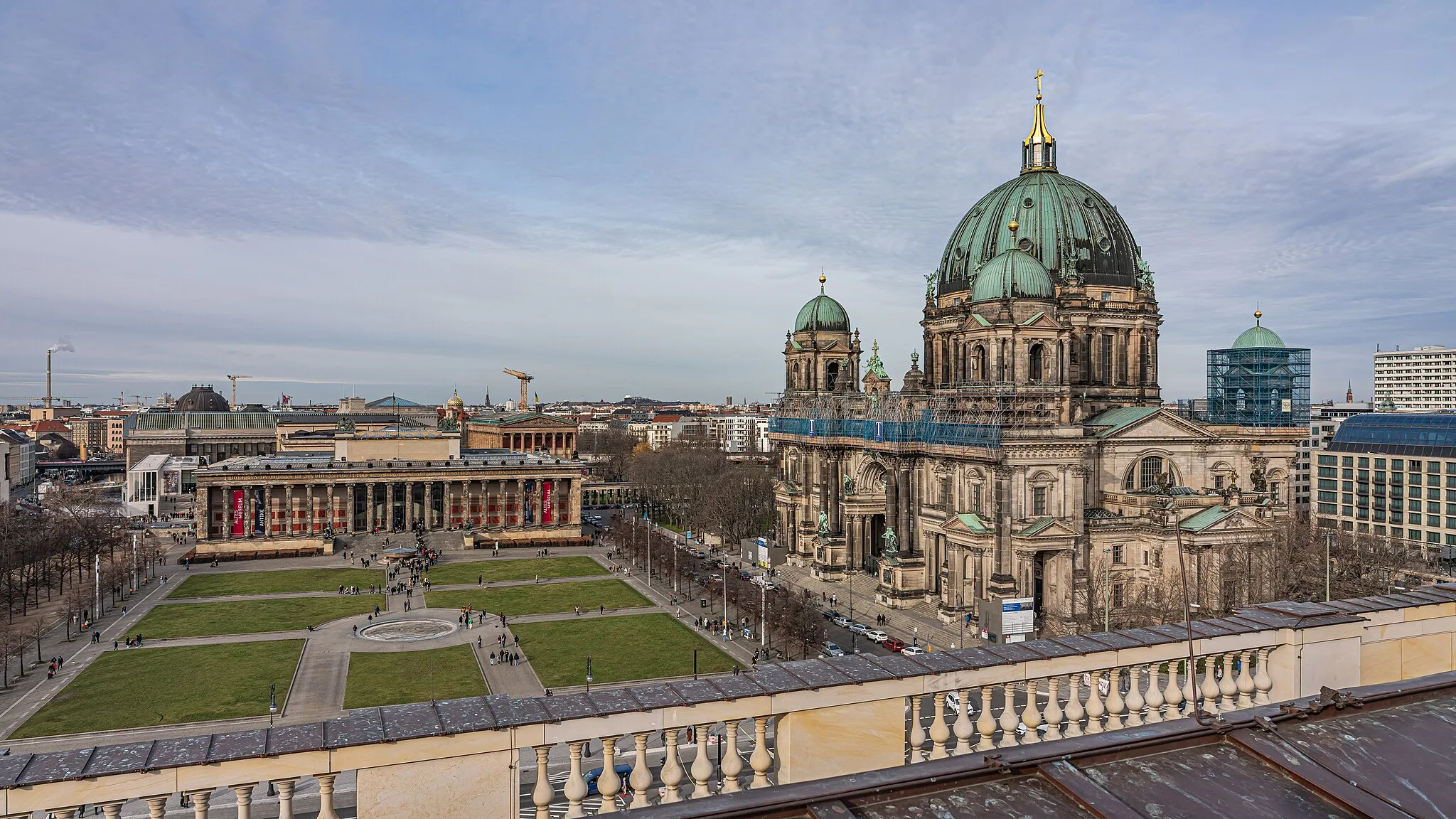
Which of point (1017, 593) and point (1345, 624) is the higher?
point (1345, 624)

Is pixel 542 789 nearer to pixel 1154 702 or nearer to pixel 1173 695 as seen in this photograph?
pixel 1154 702

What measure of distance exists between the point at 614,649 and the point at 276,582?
50420 millimetres

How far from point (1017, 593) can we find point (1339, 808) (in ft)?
212

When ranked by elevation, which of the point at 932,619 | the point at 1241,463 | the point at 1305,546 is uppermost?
the point at 1241,463

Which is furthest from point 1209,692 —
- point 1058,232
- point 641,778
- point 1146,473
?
point 1058,232

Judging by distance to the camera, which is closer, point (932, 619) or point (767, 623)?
point (767, 623)

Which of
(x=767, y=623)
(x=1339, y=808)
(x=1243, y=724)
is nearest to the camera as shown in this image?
(x=1339, y=808)

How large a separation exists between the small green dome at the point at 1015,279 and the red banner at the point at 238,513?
96.6 metres

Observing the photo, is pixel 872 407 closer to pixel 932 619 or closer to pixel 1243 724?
pixel 932 619

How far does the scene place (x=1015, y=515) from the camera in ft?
235

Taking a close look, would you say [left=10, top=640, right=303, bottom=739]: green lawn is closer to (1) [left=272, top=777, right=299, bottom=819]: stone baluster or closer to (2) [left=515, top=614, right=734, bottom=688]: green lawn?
(2) [left=515, top=614, right=734, bottom=688]: green lawn

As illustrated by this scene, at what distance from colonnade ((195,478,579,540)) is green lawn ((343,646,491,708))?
6663 centimetres

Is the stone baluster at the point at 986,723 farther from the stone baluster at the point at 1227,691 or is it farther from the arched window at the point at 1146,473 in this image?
the arched window at the point at 1146,473

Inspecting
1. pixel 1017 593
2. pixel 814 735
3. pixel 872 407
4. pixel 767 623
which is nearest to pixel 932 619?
pixel 1017 593
